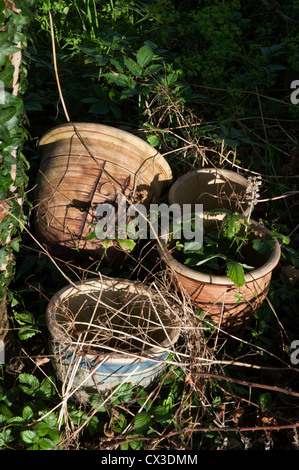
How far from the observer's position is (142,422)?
5.64ft

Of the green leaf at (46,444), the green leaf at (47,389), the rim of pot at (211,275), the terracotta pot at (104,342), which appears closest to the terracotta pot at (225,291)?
the rim of pot at (211,275)

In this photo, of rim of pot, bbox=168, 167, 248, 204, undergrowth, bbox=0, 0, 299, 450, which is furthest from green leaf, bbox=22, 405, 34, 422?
rim of pot, bbox=168, 167, 248, 204

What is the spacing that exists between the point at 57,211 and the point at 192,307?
762 millimetres

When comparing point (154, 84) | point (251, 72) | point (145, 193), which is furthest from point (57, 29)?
→ point (145, 193)

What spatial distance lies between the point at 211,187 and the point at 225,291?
2.18 ft

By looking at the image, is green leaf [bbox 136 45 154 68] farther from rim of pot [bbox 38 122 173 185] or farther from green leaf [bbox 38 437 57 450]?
green leaf [bbox 38 437 57 450]

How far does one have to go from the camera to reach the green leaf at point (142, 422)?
1713 mm

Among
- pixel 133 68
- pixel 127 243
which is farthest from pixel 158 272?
pixel 133 68

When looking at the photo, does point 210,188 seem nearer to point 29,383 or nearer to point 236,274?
point 236,274

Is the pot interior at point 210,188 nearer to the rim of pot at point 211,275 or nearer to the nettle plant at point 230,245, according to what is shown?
the nettle plant at point 230,245

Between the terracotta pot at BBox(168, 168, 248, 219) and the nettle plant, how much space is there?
0.58 ft

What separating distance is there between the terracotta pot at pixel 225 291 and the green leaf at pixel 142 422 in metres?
0.48

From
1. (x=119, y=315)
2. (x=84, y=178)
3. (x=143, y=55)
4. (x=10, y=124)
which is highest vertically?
(x=10, y=124)
